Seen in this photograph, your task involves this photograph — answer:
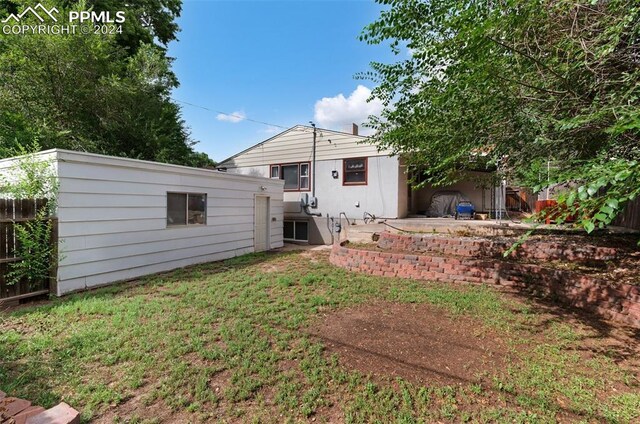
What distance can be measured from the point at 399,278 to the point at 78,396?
5136 millimetres

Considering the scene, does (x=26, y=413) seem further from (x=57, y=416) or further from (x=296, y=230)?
(x=296, y=230)

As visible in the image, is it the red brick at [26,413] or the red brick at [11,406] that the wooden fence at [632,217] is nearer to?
the red brick at [26,413]

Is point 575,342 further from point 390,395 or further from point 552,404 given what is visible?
point 390,395

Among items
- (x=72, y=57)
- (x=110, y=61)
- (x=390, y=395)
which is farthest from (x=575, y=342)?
(x=110, y=61)

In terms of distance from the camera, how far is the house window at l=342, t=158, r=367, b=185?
10675mm

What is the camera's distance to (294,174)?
1232cm

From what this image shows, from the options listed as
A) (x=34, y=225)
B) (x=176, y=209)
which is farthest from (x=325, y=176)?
(x=34, y=225)

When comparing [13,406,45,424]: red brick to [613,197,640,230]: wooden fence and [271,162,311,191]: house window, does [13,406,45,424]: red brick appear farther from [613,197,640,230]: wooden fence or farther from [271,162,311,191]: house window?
[613,197,640,230]: wooden fence

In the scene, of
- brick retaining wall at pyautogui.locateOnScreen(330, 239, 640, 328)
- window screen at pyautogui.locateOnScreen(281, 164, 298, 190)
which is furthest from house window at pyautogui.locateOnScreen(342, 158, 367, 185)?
brick retaining wall at pyautogui.locateOnScreen(330, 239, 640, 328)

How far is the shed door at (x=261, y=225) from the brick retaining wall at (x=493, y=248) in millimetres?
4239

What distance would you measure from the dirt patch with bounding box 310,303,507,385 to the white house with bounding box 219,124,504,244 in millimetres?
6314

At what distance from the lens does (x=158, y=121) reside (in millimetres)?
11906

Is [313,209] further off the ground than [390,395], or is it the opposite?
[313,209]

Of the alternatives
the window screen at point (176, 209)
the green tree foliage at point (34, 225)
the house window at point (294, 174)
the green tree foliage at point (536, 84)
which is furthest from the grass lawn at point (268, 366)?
the house window at point (294, 174)
